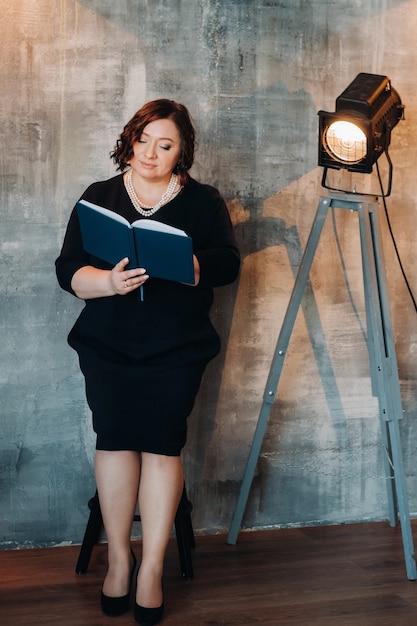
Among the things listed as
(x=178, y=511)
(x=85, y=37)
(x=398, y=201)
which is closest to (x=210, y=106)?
(x=85, y=37)

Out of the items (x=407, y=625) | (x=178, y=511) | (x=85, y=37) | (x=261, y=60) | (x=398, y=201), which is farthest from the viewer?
(x=398, y=201)

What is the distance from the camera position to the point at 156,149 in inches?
104

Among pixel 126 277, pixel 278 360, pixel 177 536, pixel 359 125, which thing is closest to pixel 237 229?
pixel 278 360

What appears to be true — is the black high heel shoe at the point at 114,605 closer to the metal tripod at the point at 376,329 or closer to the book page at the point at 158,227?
the metal tripod at the point at 376,329

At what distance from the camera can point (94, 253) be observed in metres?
2.57

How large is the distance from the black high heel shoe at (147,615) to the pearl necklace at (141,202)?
1230 mm

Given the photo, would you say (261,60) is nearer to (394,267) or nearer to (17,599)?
(394,267)

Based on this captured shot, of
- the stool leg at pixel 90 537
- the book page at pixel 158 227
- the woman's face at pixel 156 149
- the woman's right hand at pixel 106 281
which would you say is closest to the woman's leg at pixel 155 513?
the stool leg at pixel 90 537

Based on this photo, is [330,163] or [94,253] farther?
[330,163]

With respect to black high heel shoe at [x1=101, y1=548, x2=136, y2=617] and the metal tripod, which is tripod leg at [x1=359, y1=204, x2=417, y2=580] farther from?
black high heel shoe at [x1=101, y1=548, x2=136, y2=617]

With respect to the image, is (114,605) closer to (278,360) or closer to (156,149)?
(278,360)

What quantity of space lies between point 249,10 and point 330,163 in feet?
2.44

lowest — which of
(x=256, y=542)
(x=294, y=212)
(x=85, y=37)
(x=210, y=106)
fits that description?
(x=256, y=542)

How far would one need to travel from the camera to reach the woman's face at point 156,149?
264 centimetres
